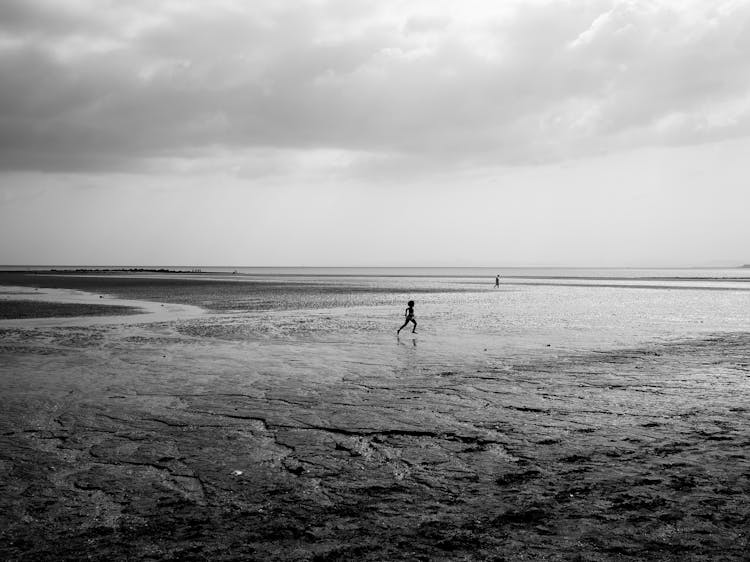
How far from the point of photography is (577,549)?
5.62 meters

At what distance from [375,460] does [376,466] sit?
27 cm

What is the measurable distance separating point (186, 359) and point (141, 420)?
7737mm

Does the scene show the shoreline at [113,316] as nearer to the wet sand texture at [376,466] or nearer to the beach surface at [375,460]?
the beach surface at [375,460]

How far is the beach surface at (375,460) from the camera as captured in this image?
586 cm

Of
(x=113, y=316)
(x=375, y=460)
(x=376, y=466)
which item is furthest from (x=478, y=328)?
(x=113, y=316)

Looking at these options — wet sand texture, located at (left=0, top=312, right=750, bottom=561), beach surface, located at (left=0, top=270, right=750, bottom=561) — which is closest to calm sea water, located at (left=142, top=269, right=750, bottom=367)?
beach surface, located at (left=0, top=270, right=750, bottom=561)

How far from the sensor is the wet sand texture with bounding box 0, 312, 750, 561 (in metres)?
5.83

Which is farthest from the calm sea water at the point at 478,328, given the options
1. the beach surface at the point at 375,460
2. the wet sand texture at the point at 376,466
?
the wet sand texture at the point at 376,466

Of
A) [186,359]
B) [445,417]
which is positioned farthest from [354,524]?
[186,359]

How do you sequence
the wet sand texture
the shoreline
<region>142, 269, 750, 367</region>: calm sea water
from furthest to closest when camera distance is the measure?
the shoreline
<region>142, 269, 750, 367</region>: calm sea water
the wet sand texture

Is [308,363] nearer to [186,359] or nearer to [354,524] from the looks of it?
[186,359]

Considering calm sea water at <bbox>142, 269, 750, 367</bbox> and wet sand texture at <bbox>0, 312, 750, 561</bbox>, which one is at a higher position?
wet sand texture at <bbox>0, 312, 750, 561</bbox>

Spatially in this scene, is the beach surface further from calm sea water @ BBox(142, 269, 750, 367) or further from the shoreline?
the shoreline

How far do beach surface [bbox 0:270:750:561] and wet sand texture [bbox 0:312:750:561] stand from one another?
3 centimetres
